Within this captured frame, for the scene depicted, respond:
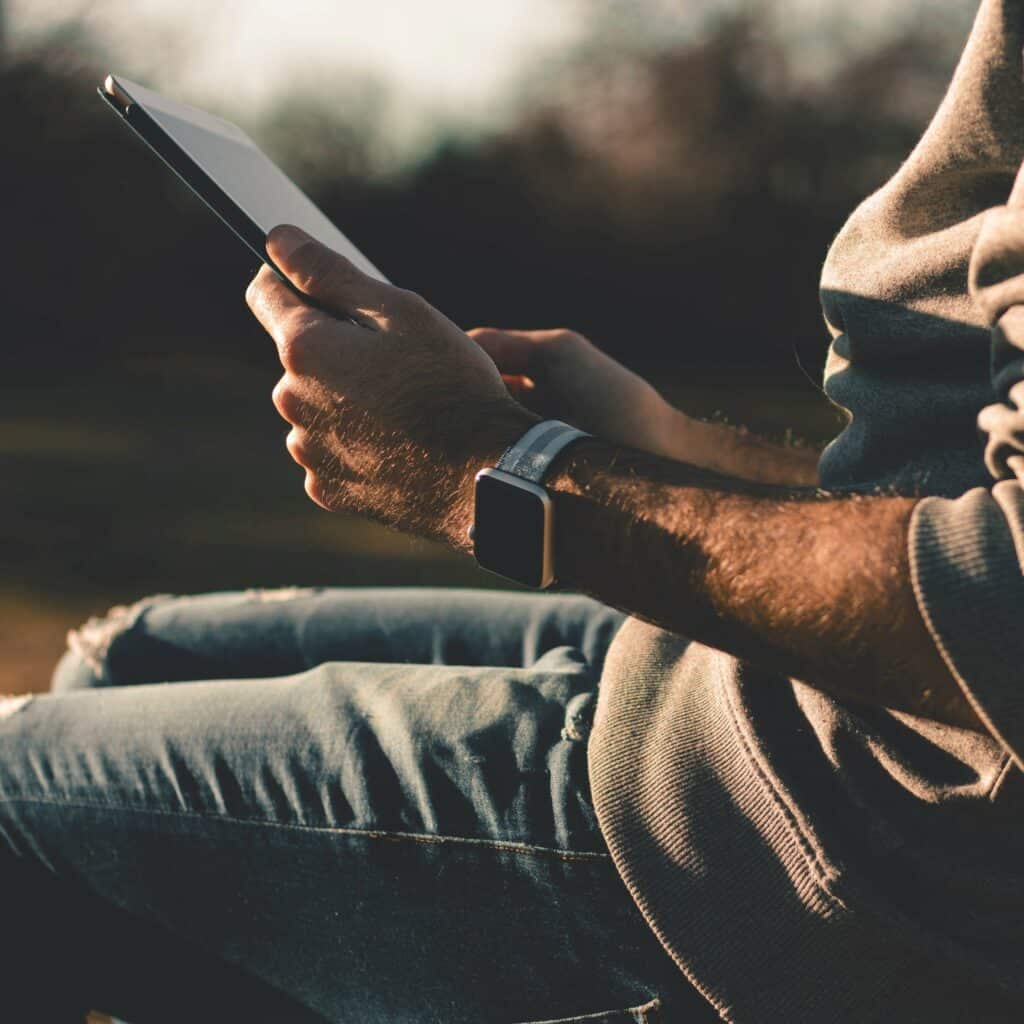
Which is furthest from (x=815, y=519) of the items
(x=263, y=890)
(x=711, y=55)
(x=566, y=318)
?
(x=711, y=55)

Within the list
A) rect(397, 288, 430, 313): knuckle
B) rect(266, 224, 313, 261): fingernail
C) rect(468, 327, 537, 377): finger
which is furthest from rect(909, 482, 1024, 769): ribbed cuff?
rect(468, 327, 537, 377): finger

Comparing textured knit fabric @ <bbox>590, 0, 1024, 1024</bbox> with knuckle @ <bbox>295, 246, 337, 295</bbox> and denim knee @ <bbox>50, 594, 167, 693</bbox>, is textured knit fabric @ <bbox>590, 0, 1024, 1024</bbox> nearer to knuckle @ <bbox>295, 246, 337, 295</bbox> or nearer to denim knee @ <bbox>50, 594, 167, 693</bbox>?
knuckle @ <bbox>295, 246, 337, 295</bbox>

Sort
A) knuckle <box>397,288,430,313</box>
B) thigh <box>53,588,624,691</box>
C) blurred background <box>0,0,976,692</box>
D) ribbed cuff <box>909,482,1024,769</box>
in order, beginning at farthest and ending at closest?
1. blurred background <box>0,0,976,692</box>
2. thigh <box>53,588,624,691</box>
3. knuckle <box>397,288,430,313</box>
4. ribbed cuff <box>909,482,1024,769</box>

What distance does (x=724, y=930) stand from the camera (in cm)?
80

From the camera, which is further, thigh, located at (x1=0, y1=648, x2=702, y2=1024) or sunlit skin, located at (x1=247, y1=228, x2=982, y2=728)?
thigh, located at (x1=0, y1=648, x2=702, y2=1024)

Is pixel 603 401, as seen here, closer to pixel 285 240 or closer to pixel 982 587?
pixel 285 240

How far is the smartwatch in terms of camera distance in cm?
79

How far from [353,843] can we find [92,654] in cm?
55

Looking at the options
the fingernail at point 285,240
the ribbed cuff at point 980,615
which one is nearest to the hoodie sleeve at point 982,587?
the ribbed cuff at point 980,615

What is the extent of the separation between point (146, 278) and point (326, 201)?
1.50 metres

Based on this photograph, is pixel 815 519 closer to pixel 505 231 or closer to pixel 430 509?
pixel 430 509

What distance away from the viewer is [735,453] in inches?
54.9

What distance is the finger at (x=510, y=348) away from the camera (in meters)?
1.33

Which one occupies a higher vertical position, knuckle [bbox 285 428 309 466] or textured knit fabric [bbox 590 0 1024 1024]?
knuckle [bbox 285 428 309 466]
